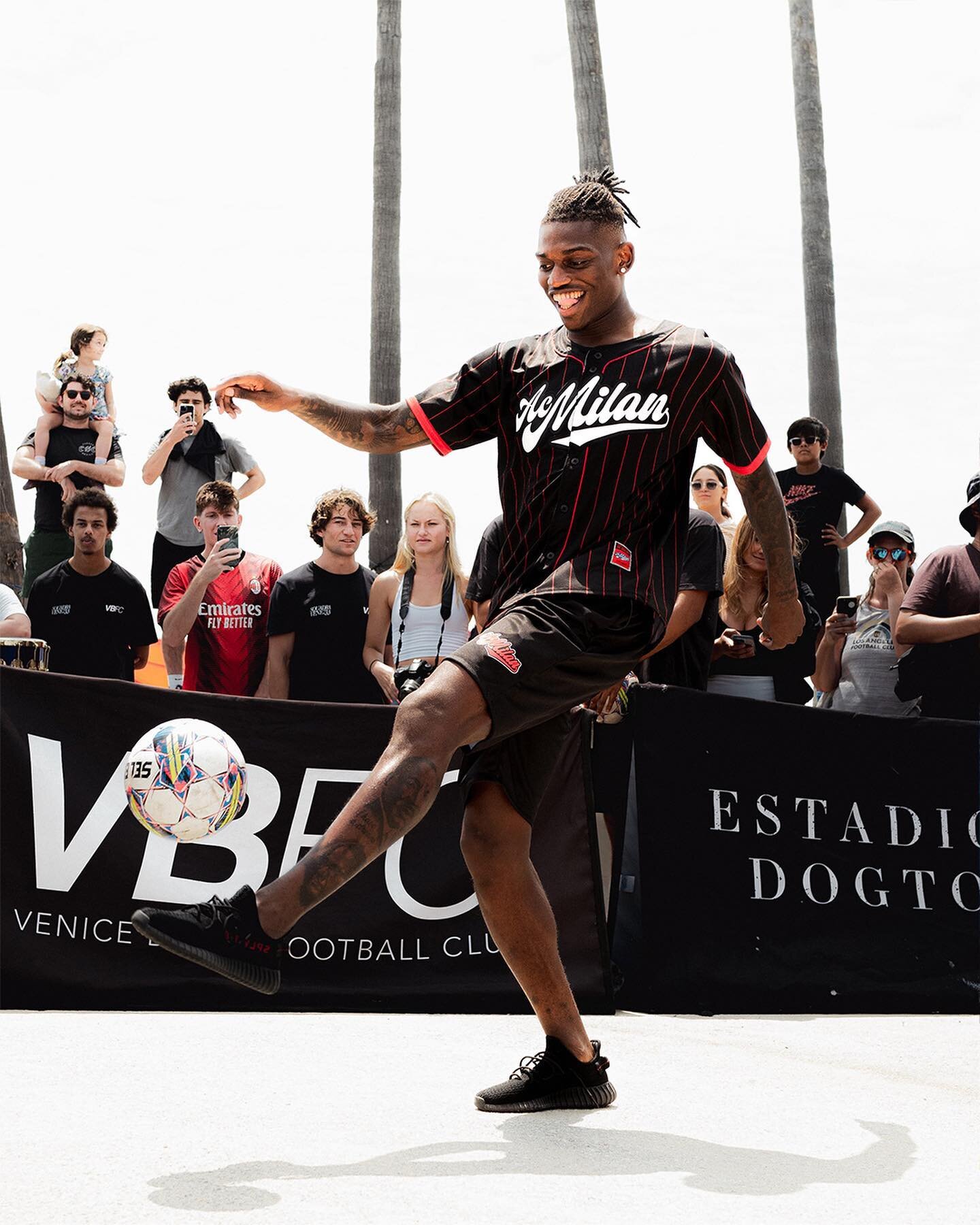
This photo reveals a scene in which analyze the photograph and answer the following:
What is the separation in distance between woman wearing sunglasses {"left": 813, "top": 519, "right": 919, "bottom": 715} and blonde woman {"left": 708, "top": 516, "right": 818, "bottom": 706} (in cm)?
29

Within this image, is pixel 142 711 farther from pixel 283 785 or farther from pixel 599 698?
pixel 599 698

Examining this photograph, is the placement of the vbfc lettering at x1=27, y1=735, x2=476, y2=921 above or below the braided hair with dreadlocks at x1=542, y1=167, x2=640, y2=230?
below

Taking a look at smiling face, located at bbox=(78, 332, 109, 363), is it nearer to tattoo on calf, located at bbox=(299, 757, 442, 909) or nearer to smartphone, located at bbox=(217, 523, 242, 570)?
smartphone, located at bbox=(217, 523, 242, 570)

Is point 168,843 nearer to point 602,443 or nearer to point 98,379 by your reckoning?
point 602,443

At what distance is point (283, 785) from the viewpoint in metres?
5.94

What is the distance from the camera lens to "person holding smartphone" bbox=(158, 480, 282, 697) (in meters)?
7.68

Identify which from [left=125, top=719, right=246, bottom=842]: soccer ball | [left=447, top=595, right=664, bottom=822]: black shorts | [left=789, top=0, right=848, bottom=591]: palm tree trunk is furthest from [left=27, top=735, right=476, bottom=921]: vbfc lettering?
[left=789, top=0, right=848, bottom=591]: palm tree trunk

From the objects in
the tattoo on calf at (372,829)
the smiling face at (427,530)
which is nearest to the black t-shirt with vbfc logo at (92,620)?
the smiling face at (427,530)

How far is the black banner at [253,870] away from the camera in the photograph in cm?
563

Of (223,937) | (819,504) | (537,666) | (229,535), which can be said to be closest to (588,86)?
(819,504)

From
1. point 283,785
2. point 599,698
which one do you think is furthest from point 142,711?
point 599,698

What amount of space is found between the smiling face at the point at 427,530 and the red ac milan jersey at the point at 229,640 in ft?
2.89

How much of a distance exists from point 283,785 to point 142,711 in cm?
67

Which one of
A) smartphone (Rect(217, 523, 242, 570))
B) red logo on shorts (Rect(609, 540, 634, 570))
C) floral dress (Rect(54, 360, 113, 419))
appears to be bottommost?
red logo on shorts (Rect(609, 540, 634, 570))
